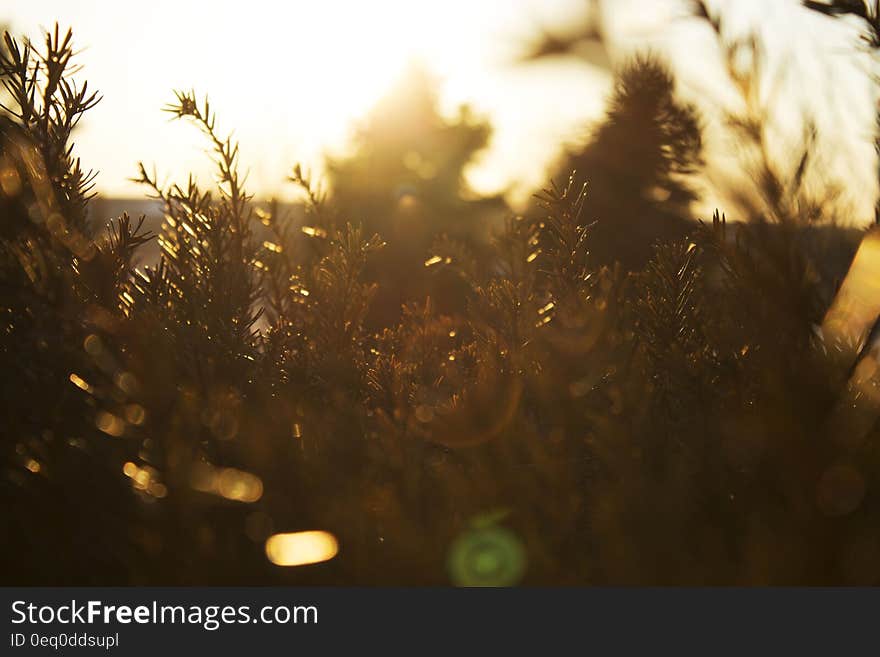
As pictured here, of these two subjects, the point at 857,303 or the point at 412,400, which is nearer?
the point at 857,303

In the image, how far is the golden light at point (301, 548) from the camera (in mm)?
1005

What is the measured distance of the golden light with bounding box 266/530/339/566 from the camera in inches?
39.6

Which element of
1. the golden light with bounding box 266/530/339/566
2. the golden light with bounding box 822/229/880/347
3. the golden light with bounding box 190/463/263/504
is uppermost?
the golden light with bounding box 822/229/880/347

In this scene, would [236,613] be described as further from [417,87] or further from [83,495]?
[417,87]

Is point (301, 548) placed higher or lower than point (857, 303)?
lower

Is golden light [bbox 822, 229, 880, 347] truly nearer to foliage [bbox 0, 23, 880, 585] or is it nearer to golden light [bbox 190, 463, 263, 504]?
foliage [bbox 0, 23, 880, 585]

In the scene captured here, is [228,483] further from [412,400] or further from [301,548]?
[412,400]

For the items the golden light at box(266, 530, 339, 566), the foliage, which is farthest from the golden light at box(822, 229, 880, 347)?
the golden light at box(266, 530, 339, 566)

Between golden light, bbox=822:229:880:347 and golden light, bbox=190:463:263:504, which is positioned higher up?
golden light, bbox=822:229:880:347

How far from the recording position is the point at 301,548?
1.03 meters

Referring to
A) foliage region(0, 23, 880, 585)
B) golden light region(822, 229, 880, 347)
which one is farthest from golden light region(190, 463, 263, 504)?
golden light region(822, 229, 880, 347)

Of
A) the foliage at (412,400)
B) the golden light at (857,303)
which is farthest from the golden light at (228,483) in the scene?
the golden light at (857,303)

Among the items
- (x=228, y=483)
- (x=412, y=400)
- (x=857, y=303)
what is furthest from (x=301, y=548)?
(x=857, y=303)

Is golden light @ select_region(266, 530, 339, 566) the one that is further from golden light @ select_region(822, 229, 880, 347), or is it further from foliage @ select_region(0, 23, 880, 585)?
golden light @ select_region(822, 229, 880, 347)
